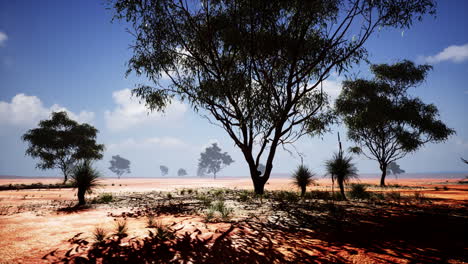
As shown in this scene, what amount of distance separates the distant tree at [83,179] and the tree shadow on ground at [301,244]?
6564 mm

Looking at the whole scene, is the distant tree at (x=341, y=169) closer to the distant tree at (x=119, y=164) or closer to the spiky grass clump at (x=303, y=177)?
the spiky grass clump at (x=303, y=177)

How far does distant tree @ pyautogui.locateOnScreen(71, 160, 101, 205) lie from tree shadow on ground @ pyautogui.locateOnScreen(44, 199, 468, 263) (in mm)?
6564

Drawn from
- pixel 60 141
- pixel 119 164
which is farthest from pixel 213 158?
pixel 60 141

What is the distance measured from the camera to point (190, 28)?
1430 centimetres

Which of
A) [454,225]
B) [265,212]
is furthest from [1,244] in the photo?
[454,225]

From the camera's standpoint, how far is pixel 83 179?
1123 cm

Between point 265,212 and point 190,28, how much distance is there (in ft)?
37.0

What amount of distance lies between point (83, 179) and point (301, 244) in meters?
10.4

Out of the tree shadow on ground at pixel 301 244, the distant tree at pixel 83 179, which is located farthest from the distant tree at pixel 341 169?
the distant tree at pixel 83 179

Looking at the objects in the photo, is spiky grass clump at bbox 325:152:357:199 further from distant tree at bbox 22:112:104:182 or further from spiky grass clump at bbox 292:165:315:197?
distant tree at bbox 22:112:104:182

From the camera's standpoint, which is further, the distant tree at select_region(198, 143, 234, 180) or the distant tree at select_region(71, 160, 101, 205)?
the distant tree at select_region(198, 143, 234, 180)

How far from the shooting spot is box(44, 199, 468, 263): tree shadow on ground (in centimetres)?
454

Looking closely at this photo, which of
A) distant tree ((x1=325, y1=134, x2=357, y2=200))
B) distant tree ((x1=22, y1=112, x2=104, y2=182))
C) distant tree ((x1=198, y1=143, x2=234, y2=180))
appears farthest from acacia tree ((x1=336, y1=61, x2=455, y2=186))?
distant tree ((x1=198, y1=143, x2=234, y2=180))

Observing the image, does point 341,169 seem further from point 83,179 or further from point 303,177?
point 83,179
